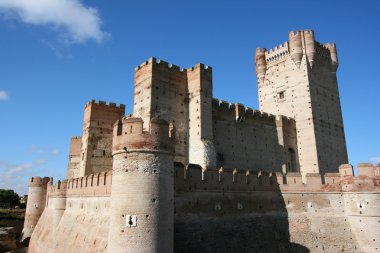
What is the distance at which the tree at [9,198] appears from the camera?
53656 millimetres

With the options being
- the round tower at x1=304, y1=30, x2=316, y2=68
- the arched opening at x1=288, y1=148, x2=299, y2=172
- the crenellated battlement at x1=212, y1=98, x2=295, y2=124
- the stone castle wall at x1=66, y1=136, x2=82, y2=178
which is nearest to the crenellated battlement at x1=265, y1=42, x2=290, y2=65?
the round tower at x1=304, y1=30, x2=316, y2=68

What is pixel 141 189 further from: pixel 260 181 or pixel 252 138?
pixel 252 138

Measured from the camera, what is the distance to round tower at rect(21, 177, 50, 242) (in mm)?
30781

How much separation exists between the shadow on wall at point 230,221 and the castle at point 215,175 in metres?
0.06

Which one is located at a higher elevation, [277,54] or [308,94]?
[277,54]

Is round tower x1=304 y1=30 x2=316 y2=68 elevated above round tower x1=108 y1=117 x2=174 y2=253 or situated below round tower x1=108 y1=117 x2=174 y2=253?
above

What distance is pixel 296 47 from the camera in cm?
3148

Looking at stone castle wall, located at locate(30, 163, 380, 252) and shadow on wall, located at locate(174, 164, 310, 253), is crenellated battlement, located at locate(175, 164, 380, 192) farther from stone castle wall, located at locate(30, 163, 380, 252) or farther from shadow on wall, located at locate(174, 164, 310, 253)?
shadow on wall, located at locate(174, 164, 310, 253)

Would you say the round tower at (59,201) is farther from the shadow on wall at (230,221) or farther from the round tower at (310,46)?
the round tower at (310,46)

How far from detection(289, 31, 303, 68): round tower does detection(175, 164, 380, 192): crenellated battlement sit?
14915mm

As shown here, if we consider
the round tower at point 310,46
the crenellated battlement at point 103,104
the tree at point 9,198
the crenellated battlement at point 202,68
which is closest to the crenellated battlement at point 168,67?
the crenellated battlement at point 202,68

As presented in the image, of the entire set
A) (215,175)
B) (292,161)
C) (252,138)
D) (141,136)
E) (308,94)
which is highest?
(308,94)

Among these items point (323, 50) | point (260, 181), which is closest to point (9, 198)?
point (260, 181)

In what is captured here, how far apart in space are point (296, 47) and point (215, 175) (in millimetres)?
20600
